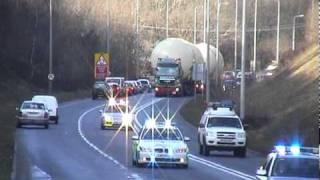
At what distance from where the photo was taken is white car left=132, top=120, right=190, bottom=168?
31734 mm

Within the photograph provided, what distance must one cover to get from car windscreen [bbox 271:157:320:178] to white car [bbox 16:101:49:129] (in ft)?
120

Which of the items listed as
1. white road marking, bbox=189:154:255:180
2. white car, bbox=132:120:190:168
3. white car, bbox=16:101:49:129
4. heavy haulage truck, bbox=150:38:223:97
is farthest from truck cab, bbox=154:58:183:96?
white car, bbox=132:120:190:168

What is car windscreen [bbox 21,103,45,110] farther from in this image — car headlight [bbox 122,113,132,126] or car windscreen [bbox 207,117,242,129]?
car windscreen [bbox 207,117,242,129]

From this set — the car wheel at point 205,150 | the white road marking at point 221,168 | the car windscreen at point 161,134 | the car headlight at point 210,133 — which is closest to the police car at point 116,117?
the car wheel at point 205,150

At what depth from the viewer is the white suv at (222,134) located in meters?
39.0

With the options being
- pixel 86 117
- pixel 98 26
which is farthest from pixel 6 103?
pixel 98 26

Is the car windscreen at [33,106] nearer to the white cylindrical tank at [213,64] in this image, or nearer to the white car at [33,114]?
the white car at [33,114]

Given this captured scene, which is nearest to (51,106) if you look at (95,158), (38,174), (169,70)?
(95,158)

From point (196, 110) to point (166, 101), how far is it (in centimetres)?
1688

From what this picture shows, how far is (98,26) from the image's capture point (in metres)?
122

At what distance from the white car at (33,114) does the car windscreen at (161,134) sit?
21.3 metres

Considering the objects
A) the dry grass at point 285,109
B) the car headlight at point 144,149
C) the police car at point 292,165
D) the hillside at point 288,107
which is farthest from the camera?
the dry grass at point 285,109

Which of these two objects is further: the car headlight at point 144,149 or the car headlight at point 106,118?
the car headlight at point 106,118

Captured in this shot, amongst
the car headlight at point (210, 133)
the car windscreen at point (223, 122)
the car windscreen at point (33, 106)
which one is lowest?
the car headlight at point (210, 133)
